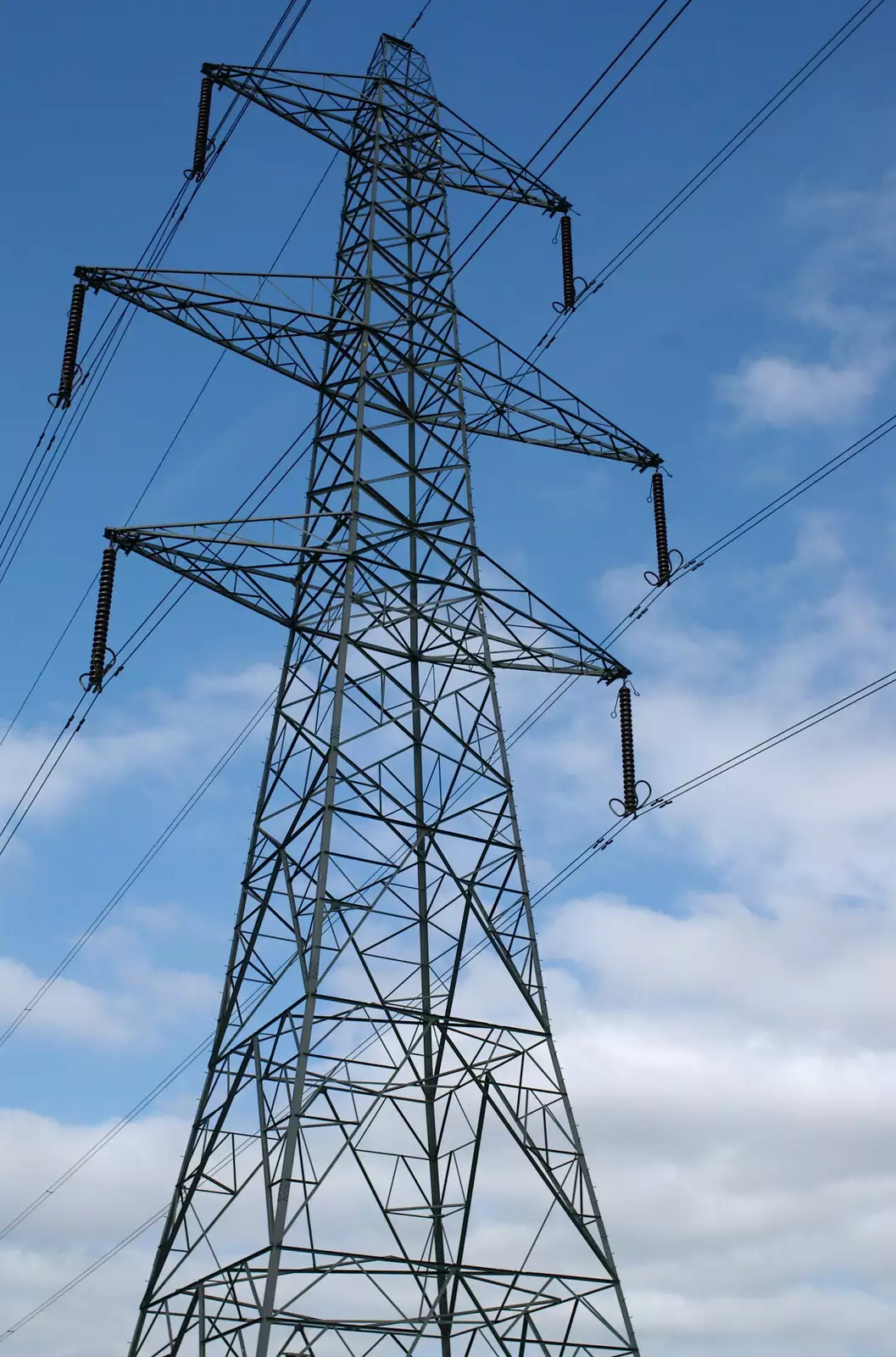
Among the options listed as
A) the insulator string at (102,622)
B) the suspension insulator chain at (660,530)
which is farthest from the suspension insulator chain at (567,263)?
the insulator string at (102,622)

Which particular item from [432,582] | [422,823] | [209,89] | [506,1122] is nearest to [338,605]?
[432,582]

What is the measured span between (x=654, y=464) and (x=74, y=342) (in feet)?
35.8

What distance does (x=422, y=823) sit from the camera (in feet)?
76.7

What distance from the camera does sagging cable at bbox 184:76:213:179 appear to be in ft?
96.2

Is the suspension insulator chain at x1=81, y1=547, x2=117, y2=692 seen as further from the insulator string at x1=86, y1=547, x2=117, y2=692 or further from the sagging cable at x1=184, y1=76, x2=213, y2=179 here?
the sagging cable at x1=184, y1=76, x2=213, y2=179

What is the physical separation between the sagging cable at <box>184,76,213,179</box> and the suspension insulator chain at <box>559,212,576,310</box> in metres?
7.26

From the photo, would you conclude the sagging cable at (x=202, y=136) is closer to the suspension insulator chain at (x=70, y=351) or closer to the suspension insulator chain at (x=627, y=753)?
the suspension insulator chain at (x=70, y=351)

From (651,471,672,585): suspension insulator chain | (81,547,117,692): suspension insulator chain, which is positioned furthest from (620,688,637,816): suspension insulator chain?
(81,547,117,692): suspension insulator chain

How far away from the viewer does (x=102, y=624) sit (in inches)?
907

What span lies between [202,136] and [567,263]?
7.49 metres

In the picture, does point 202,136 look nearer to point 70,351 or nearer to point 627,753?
point 70,351

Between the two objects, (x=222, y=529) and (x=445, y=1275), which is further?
(x=222, y=529)

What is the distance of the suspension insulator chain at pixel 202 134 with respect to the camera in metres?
29.3

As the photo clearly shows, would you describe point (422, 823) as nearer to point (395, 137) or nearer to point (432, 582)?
point (432, 582)
